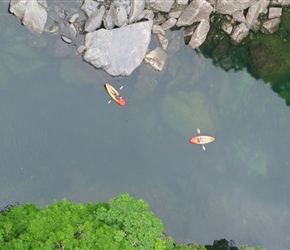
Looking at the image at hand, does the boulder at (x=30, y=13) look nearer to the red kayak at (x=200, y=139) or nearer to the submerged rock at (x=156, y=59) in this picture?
the submerged rock at (x=156, y=59)

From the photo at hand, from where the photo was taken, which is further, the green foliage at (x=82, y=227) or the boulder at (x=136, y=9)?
the boulder at (x=136, y=9)

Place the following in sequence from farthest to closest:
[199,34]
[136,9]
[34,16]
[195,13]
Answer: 1. [199,34]
2. [195,13]
3. [136,9]
4. [34,16]

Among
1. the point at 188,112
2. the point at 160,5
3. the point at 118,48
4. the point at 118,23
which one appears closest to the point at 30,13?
the point at 118,23

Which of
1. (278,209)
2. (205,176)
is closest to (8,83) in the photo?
(205,176)

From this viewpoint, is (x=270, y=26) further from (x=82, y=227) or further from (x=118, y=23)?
(x=82, y=227)

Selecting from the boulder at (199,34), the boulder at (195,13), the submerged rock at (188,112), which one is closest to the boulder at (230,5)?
the boulder at (195,13)

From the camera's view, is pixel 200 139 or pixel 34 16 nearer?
pixel 34 16
